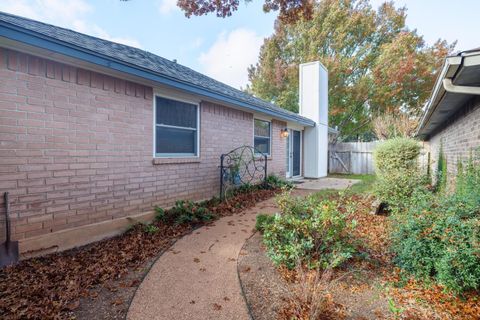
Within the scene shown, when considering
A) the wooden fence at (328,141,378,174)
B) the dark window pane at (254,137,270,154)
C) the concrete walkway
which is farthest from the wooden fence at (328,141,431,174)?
the concrete walkway

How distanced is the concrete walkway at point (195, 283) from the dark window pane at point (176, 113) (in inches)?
98.0

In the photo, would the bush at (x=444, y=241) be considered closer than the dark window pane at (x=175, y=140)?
Yes

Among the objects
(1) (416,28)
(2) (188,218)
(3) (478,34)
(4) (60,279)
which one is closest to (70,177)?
(4) (60,279)

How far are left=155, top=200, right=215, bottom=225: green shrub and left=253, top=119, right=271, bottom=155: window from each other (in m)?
4.06

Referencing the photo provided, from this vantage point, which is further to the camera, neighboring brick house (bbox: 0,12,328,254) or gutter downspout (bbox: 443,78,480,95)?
neighboring brick house (bbox: 0,12,328,254)

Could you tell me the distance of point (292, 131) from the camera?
11203mm

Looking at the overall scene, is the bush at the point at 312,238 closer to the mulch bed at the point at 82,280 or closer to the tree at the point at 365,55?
the mulch bed at the point at 82,280

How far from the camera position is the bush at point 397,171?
549cm

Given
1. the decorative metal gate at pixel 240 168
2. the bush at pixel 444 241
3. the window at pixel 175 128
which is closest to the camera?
the bush at pixel 444 241

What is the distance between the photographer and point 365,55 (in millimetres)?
16578

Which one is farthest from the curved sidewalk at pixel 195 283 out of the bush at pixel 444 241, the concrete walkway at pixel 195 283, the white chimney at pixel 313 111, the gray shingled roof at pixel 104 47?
the white chimney at pixel 313 111

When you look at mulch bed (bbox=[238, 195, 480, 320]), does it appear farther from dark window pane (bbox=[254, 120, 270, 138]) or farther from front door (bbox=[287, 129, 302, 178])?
front door (bbox=[287, 129, 302, 178])

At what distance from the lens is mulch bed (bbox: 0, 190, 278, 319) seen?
2.19m

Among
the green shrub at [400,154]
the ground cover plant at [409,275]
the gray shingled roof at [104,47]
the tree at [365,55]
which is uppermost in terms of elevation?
the tree at [365,55]
